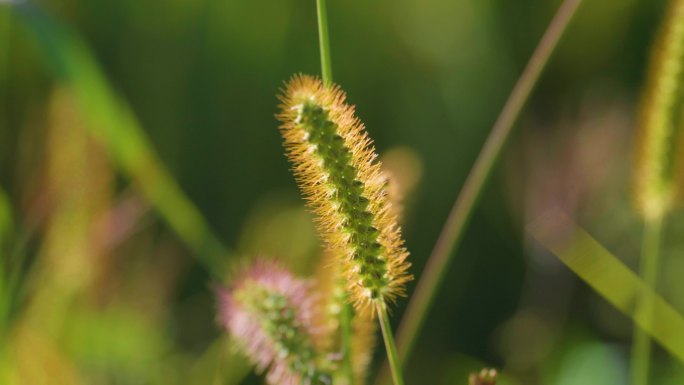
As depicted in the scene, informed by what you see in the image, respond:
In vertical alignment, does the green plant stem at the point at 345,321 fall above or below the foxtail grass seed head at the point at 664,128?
below

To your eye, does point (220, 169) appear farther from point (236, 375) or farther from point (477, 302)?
point (236, 375)

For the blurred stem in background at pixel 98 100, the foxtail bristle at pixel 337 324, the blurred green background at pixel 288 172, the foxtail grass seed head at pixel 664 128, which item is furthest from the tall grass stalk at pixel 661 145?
the blurred stem in background at pixel 98 100

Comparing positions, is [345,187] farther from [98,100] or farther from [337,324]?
[98,100]

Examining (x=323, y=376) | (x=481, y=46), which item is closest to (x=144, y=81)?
(x=481, y=46)

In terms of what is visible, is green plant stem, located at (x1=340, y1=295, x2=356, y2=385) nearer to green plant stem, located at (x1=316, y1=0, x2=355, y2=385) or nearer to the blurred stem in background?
green plant stem, located at (x1=316, y1=0, x2=355, y2=385)

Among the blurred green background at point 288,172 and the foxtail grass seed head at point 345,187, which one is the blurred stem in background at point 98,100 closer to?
the blurred green background at point 288,172

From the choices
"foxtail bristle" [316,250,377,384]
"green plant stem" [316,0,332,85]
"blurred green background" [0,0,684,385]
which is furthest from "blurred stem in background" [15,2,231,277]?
"green plant stem" [316,0,332,85]
